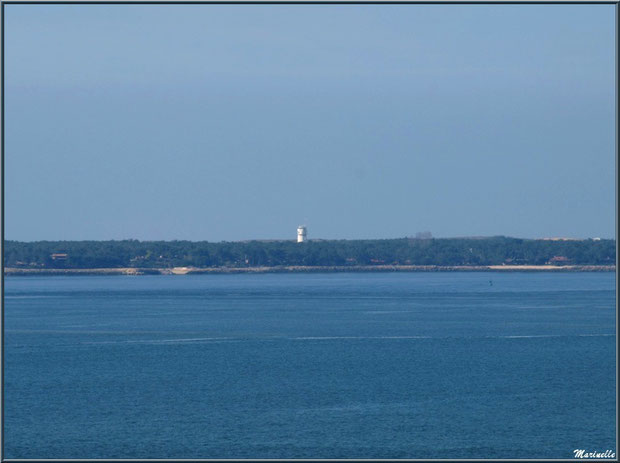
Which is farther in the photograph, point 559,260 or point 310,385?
point 559,260

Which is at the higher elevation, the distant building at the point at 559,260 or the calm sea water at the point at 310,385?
the distant building at the point at 559,260

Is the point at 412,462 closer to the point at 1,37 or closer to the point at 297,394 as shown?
the point at 297,394

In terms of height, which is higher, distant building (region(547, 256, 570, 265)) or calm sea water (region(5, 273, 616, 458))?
distant building (region(547, 256, 570, 265))

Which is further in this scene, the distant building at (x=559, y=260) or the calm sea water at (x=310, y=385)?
the distant building at (x=559, y=260)

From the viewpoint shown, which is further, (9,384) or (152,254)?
(152,254)

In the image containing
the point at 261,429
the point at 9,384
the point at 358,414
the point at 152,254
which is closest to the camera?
the point at 261,429

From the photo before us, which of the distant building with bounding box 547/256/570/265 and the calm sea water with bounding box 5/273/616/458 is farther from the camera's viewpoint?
the distant building with bounding box 547/256/570/265

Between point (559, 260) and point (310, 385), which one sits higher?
point (559, 260)

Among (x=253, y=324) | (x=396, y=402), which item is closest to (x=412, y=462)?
(x=396, y=402)
